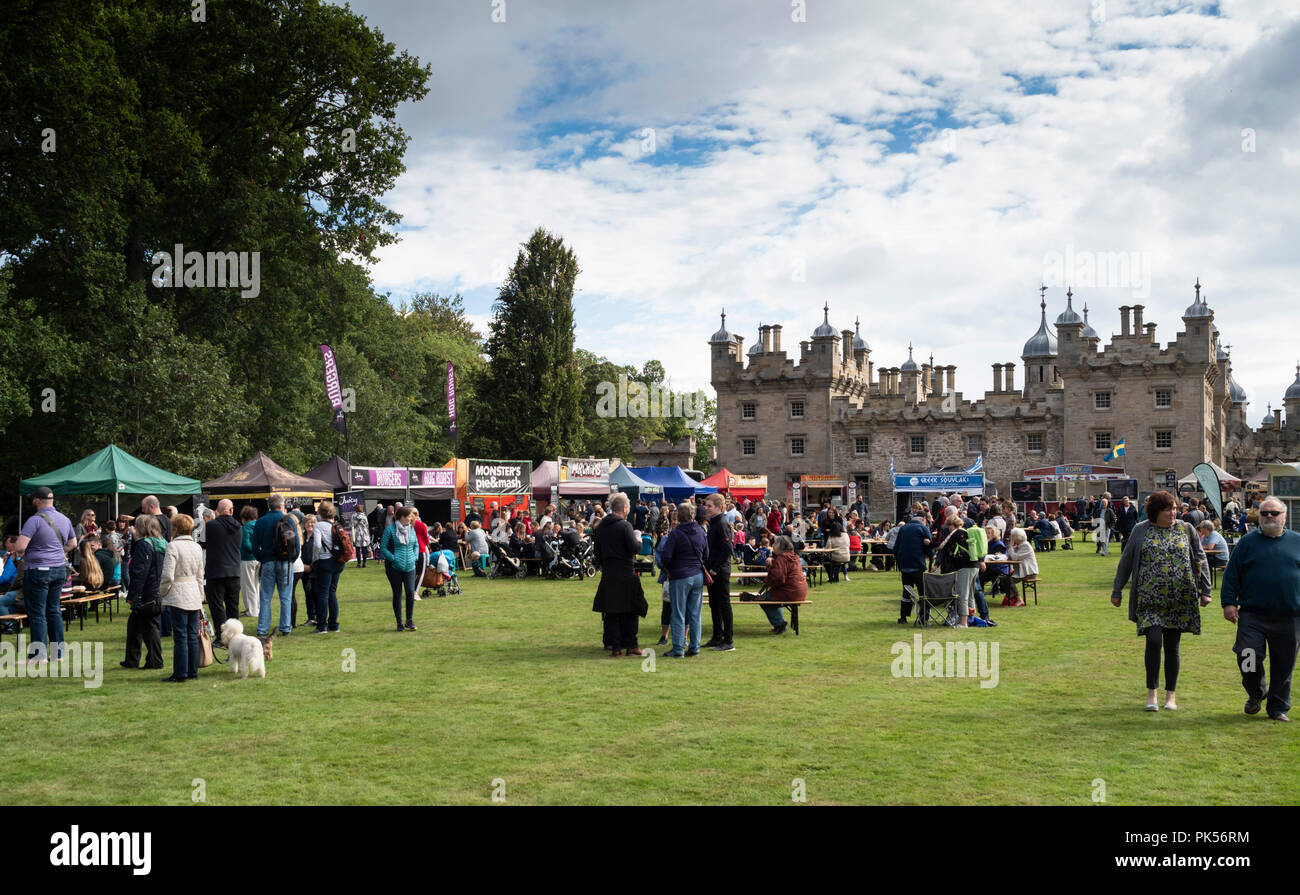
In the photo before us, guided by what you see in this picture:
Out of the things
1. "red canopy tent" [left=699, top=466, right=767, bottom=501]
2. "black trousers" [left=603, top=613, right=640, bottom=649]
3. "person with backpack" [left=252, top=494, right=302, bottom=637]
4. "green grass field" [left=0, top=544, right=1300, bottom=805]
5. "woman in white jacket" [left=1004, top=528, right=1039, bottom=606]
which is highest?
"red canopy tent" [left=699, top=466, right=767, bottom=501]

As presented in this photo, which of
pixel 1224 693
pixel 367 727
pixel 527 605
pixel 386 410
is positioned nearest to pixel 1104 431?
pixel 386 410

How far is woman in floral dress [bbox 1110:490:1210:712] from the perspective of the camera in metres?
8.45

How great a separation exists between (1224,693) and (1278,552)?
187 centimetres

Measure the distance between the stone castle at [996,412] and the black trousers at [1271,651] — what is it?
4402 cm

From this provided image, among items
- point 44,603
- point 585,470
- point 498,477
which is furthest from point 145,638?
point 585,470

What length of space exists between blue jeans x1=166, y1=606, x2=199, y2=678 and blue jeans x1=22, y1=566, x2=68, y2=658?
93.3 inches

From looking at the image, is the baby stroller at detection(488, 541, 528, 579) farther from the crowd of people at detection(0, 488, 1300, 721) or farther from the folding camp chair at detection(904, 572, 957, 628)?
the folding camp chair at detection(904, 572, 957, 628)

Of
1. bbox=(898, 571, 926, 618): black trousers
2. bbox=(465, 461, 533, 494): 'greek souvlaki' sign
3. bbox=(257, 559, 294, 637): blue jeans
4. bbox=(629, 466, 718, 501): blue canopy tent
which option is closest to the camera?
bbox=(257, 559, 294, 637): blue jeans

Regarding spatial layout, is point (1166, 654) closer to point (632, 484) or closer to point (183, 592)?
point (183, 592)

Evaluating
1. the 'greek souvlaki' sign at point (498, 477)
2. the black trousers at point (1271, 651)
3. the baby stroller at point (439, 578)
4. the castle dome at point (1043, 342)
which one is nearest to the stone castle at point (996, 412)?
the castle dome at point (1043, 342)

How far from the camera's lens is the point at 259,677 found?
1080 cm

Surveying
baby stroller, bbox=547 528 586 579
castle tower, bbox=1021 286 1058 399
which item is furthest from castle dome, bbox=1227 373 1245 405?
baby stroller, bbox=547 528 586 579

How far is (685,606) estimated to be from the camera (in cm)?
1224
